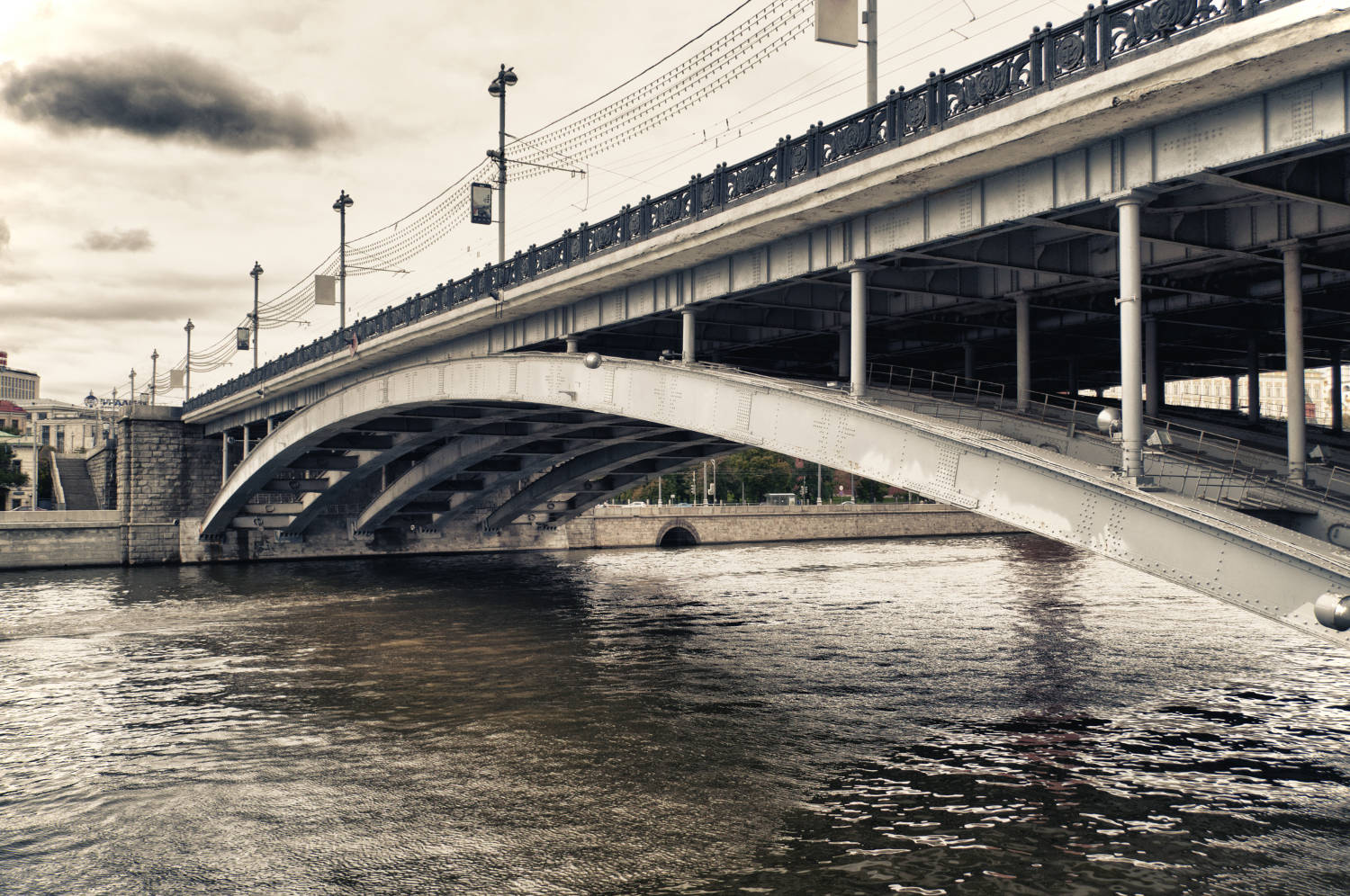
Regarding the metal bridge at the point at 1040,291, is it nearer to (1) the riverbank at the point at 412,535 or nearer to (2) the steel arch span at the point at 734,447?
(2) the steel arch span at the point at 734,447

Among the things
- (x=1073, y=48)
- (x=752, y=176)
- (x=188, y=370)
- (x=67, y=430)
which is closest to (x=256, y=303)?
(x=188, y=370)

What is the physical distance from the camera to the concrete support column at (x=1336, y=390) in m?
19.4

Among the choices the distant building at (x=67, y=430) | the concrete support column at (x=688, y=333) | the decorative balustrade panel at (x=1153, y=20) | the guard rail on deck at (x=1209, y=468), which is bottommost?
the guard rail on deck at (x=1209, y=468)

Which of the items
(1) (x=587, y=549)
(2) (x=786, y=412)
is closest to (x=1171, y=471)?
(2) (x=786, y=412)

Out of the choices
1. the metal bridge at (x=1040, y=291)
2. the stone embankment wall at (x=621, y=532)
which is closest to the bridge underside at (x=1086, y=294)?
the metal bridge at (x=1040, y=291)

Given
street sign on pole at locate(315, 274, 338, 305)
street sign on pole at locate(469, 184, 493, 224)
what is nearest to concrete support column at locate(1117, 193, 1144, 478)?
street sign on pole at locate(469, 184, 493, 224)

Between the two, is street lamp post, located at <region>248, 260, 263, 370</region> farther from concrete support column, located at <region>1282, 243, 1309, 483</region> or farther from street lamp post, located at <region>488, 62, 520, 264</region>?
concrete support column, located at <region>1282, 243, 1309, 483</region>

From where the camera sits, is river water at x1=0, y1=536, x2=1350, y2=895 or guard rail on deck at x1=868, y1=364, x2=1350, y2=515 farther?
guard rail on deck at x1=868, y1=364, x2=1350, y2=515

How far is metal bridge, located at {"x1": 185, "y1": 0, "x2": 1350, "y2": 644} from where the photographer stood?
10.9 m

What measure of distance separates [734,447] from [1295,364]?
87.3 feet

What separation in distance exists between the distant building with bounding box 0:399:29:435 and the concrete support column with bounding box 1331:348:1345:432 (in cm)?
17954

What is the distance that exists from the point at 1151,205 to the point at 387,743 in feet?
41.8

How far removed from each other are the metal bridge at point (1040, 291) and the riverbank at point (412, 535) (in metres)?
26.0

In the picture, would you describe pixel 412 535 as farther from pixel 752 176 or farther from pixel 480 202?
pixel 752 176
